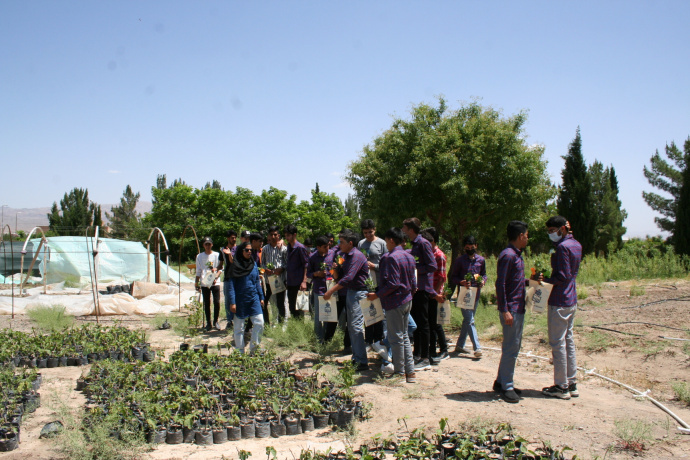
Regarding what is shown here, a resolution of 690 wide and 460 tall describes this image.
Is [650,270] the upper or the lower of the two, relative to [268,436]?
upper

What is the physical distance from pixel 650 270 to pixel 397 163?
8.48m

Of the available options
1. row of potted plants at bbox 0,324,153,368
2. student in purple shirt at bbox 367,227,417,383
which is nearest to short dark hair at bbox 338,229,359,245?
student in purple shirt at bbox 367,227,417,383

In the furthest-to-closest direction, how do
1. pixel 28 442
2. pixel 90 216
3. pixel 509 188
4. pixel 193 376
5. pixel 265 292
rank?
pixel 90 216
pixel 509 188
pixel 265 292
pixel 193 376
pixel 28 442

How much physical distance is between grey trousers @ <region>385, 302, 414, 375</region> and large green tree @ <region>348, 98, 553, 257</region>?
11181mm

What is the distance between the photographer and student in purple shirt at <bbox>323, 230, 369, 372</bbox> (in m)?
6.23

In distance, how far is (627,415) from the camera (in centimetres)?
471

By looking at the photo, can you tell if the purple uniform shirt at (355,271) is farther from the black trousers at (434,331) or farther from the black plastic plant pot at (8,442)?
the black plastic plant pot at (8,442)

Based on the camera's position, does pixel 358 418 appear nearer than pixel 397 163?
Yes

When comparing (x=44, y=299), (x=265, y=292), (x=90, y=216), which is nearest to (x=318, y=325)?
(x=265, y=292)

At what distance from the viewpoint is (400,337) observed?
228 inches

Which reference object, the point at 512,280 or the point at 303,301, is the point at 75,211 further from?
the point at 512,280

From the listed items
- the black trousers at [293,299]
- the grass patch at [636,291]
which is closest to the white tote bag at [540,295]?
the black trousers at [293,299]

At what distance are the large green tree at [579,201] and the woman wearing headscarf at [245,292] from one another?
24.6 meters

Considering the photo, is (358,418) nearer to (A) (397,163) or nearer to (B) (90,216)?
(A) (397,163)
